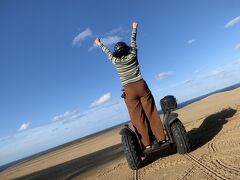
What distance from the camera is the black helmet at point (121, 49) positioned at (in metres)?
7.66

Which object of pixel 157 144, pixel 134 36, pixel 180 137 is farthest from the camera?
pixel 134 36

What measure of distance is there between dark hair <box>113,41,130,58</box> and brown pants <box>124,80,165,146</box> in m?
0.64

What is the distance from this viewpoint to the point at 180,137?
24.0ft

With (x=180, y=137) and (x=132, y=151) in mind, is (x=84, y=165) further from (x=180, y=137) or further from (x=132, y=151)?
(x=180, y=137)

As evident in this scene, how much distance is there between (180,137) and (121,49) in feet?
6.83

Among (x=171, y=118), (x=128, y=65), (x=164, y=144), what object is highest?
(x=128, y=65)

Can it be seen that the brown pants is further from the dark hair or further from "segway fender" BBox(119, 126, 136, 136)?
the dark hair

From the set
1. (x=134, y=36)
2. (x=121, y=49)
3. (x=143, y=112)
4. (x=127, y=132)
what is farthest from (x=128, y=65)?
(x=127, y=132)

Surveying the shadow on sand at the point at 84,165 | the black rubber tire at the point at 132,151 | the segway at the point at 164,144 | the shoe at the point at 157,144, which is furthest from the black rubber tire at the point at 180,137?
the shadow on sand at the point at 84,165

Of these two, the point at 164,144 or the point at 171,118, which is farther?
the point at 171,118

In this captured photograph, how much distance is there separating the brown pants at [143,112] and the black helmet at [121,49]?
65cm

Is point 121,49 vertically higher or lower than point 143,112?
higher

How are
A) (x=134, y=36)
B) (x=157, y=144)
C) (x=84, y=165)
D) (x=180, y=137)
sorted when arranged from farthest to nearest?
1. (x=84, y=165)
2. (x=134, y=36)
3. (x=157, y=144)
4. (x=180, y=137)

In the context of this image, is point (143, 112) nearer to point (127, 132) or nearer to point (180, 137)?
point (127, 132)
